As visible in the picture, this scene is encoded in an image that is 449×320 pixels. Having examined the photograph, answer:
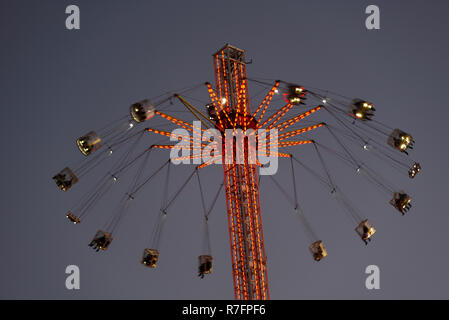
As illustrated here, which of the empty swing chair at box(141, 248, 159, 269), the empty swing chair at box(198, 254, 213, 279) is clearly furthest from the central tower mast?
the empty swing chair at box(141, 248, 159, 269)

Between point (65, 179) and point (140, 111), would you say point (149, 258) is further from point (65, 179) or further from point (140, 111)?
point (140, 111)

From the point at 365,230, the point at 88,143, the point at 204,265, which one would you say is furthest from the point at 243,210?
the point at 88,143

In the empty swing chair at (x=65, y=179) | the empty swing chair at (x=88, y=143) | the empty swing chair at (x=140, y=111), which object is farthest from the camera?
the empty swing chair at (x=65, y=179)

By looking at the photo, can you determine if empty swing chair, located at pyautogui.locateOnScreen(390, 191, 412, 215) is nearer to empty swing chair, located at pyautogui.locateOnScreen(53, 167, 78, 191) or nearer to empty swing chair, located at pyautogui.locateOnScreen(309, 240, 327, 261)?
empty swing chair, located at pyautogui.locateOnScreen(309, 240, 327, 261)

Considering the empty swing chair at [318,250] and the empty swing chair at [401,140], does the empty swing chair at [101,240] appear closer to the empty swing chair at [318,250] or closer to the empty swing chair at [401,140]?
the empty swing chair at [318,250]

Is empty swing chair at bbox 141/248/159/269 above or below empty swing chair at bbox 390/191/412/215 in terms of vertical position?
below

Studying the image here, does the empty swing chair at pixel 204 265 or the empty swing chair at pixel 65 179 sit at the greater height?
the empty swing chair at pixel 65 179

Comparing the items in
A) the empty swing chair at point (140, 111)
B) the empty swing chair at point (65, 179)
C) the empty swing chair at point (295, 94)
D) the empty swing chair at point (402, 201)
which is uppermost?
the empty swing chair at point (295, 94)

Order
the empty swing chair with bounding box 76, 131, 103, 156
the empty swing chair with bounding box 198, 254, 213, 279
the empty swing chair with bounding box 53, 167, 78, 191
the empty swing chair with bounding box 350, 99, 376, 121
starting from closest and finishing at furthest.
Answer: the empty swing chair with bounding box 350, 99, 376, 121 < the empty swing chair with bounding box 76, 131, 103, 156 < the empty swing chair with bounding box 198, 254, 213, 279 < the empty swing chair with bounding box 53, 167, 78, 191

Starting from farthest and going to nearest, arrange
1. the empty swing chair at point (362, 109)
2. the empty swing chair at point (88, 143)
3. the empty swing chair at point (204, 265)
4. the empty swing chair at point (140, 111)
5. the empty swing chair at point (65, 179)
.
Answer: the empty swing chair at point (65, 179), the empty swing chair at point (204, 265), the empty swing chair at point (88, 143), the empty swing chair at point (362, 109), the empty swing chair at point (140, 111)

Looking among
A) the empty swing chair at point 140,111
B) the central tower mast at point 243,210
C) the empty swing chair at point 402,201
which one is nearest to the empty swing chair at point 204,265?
the central tower mast at point 243,210

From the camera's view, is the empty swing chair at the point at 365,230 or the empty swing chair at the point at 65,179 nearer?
the empty swing chair at the point at 365,230
